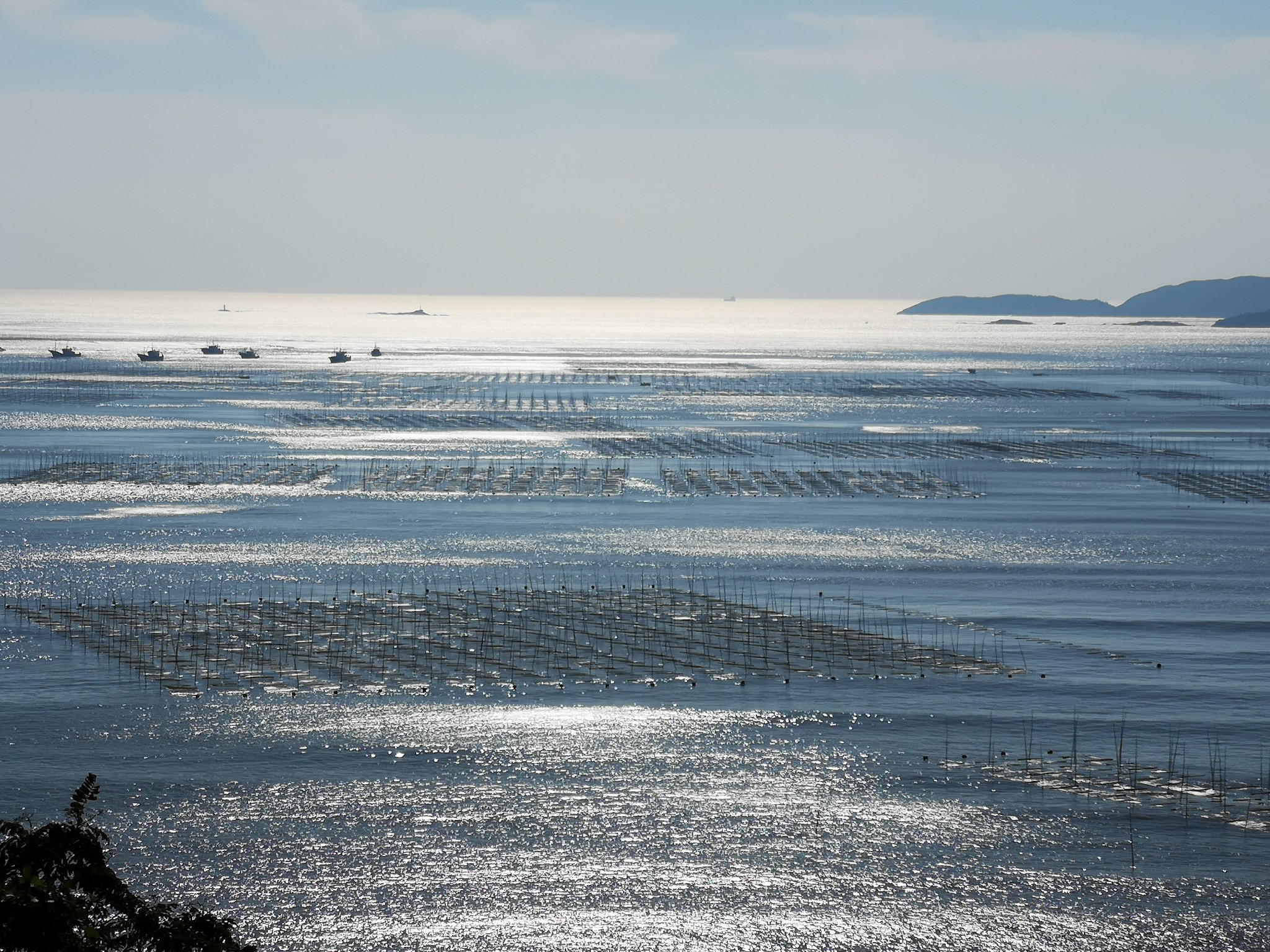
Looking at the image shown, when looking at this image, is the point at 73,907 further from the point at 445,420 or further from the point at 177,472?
the point at 445,420

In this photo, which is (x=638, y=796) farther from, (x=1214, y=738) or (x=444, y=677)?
(x=1214, y=738)

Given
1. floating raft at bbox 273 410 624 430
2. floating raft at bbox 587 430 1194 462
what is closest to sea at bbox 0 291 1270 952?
floating raft at bbox 587 430 1194 462

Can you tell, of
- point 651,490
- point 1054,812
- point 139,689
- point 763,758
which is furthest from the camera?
point 651,490

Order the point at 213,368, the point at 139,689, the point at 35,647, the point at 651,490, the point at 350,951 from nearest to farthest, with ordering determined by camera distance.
Result: the point at 350,951, the point at 139,689, the point at 35,647, the point at 651,490, the point at 213,368

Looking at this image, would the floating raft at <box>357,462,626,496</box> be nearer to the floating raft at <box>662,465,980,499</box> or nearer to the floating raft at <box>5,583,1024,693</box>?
the floating raft at <box>662,465,980,499</box>

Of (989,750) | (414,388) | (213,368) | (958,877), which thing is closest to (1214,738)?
(989,750)

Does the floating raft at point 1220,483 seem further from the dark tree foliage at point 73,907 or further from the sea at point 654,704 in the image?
the dark tree foliage at point 73,907
